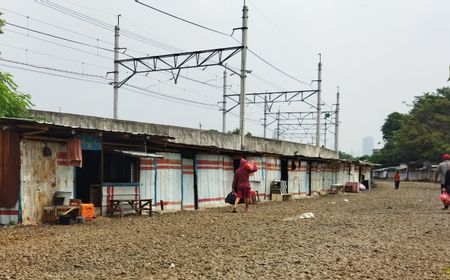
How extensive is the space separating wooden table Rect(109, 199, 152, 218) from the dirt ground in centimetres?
121

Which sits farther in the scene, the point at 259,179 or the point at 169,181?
the point at 259,179

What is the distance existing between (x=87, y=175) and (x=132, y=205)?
227 cm

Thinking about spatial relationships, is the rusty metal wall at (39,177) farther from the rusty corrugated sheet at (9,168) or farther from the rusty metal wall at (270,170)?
the rusty metal wall at (270,170)

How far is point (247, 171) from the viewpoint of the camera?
655 inches

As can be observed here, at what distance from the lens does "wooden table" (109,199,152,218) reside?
49.2 ft

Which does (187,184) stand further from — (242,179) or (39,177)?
(39,177)

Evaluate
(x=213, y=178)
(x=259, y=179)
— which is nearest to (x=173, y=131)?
(x=213, y=178)

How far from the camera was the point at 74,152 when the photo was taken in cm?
1357

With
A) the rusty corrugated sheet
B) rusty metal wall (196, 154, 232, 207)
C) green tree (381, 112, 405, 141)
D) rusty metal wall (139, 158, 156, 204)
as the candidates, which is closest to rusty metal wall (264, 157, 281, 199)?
rusty metal wall (196, 154, 232, 207)

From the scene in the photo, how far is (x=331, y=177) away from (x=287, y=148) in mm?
3869

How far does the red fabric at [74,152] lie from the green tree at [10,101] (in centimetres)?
260

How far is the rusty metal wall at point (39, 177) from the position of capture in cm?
1262

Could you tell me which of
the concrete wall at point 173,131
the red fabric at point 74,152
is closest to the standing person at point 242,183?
the concrete wall at point 173,131

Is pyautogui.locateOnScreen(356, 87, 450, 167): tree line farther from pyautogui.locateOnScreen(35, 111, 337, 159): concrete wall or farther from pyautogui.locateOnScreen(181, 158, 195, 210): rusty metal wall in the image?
pyautogui.locateOnScreen(181, 158, 195, 210): rusty metal wall
